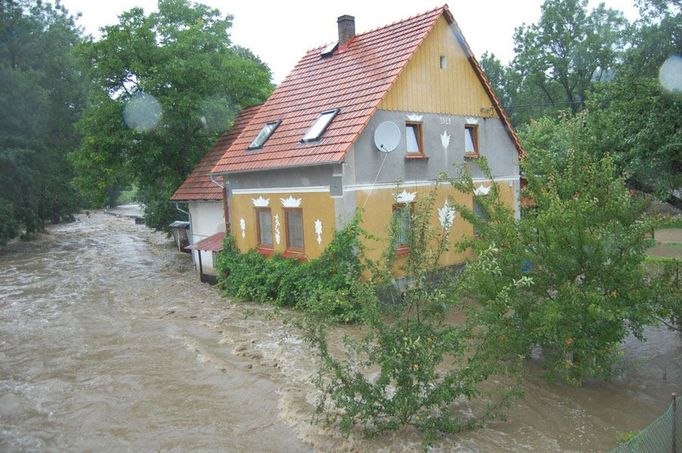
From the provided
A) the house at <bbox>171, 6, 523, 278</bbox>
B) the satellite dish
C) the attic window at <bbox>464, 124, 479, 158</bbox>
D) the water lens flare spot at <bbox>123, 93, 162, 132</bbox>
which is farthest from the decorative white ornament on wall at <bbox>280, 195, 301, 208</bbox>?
the water lens flare spot at <bbox>123, 93, 162, 132</bbox>

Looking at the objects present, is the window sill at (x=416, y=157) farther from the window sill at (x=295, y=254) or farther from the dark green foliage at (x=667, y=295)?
the dark green foliage at (x=667, y=295)

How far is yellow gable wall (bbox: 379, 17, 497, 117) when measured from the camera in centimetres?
1473

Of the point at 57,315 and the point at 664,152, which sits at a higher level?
the point at 664,152

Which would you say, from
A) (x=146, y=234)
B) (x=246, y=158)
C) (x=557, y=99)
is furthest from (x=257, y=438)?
(x=557, y=99)

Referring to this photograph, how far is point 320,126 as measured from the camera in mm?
14523

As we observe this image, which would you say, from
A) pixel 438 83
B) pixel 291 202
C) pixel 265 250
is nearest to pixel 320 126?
pixel 291 202

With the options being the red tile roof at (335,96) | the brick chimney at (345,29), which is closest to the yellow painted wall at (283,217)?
the red tile roof at (335,96)

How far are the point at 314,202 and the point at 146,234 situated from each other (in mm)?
27079

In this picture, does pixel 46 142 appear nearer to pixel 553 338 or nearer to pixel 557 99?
pixel 553 338

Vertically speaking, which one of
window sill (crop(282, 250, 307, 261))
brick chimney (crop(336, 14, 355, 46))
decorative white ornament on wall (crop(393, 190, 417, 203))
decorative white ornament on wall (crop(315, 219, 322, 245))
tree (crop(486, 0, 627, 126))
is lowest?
window sill (crop(282, 250, 307, 261))

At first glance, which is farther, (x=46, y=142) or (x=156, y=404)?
(x=46, y=142)

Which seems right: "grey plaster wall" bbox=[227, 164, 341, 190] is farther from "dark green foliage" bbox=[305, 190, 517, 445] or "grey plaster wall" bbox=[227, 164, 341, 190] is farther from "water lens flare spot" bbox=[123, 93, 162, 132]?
"dark green foliage" bbox=[305, 190, 517, 445]

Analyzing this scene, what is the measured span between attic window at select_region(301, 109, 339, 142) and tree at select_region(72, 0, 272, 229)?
264 inches

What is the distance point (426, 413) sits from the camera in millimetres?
7105
